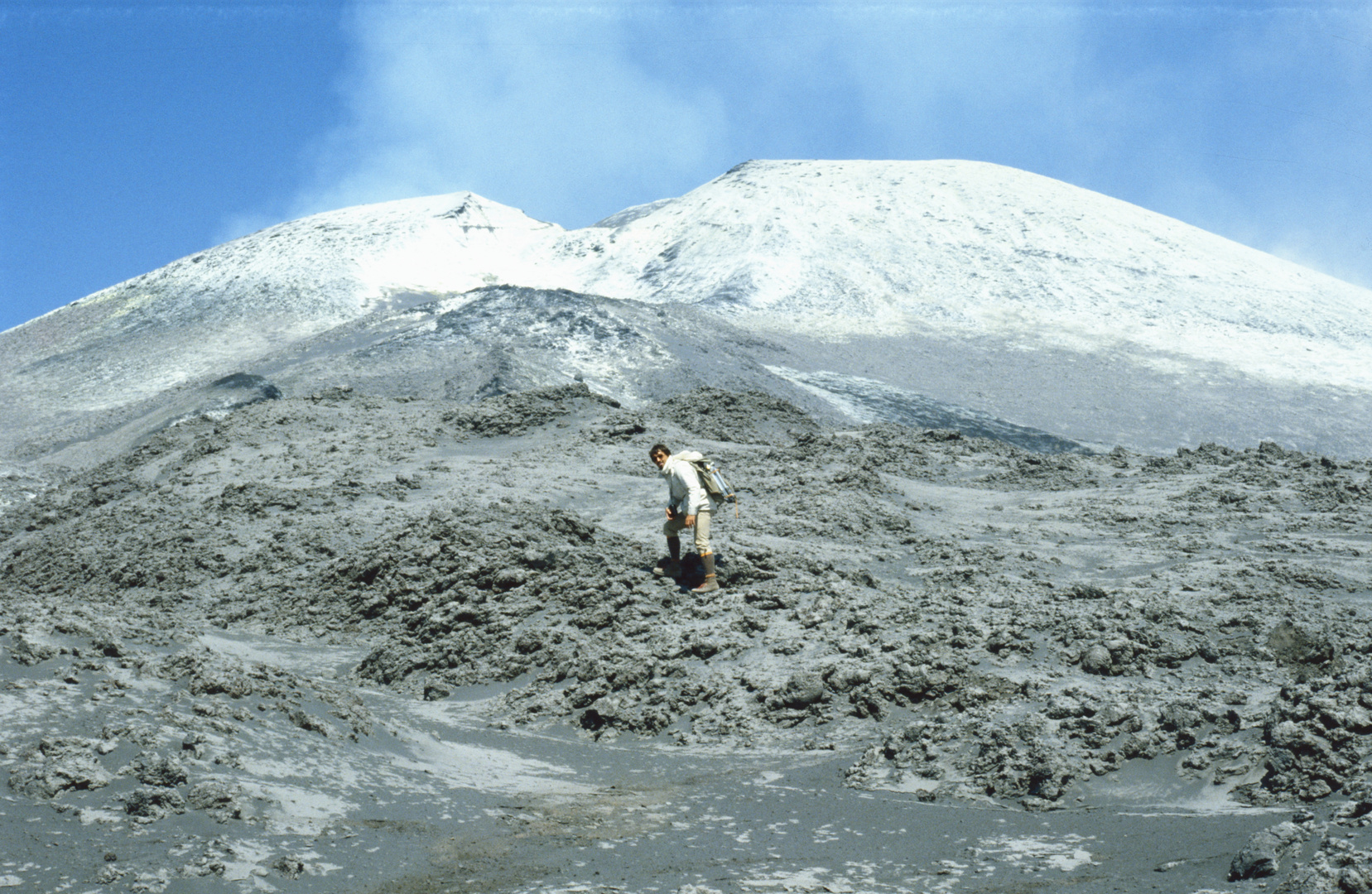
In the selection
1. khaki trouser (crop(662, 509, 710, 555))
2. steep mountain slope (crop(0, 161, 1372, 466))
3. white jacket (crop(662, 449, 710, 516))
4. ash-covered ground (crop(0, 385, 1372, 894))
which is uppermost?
steep mountain slope (crop(0, 161, 1372, 466))

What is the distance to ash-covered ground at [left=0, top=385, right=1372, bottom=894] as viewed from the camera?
3855 mm

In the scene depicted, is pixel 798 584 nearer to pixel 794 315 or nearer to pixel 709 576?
pixel 709 576

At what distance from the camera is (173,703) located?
15.5ft

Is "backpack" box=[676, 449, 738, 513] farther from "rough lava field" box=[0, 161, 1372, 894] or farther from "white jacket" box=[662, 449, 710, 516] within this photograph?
"rough lava field" box=[0, 161, 1372, 894]

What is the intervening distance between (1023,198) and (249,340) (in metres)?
26.6

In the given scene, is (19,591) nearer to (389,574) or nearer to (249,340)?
(389,574)

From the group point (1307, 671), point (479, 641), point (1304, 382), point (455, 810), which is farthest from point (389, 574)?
point (1304, 382)

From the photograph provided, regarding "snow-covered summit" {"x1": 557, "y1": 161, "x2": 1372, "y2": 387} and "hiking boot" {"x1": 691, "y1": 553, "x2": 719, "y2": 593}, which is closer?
"hiking boot" {"x1": 691, "y1": 553, "x2": 719, "y2": 593}

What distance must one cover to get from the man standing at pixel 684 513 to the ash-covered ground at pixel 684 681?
0.22 meters

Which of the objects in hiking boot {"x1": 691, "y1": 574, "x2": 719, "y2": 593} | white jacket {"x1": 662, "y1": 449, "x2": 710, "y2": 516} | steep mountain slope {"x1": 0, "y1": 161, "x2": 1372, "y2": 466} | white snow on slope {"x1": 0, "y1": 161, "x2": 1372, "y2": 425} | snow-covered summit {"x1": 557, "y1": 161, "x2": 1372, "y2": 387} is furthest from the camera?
snow-covered summit {"x1": 557, "y1": 161, "x2": 1372, "y2": 387}

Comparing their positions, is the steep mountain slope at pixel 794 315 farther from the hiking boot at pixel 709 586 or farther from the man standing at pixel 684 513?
the hiking boot at pixel 709 586

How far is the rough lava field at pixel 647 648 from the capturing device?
3.90 meters

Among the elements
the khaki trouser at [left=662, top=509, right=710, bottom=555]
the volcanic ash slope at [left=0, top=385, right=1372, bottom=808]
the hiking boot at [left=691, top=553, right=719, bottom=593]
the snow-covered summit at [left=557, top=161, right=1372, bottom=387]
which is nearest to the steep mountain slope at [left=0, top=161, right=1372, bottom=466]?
the snow-covered summit at [left=557, top=161, right=1372, bottom=387]

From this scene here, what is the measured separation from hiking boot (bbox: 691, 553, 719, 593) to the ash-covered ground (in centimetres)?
18
